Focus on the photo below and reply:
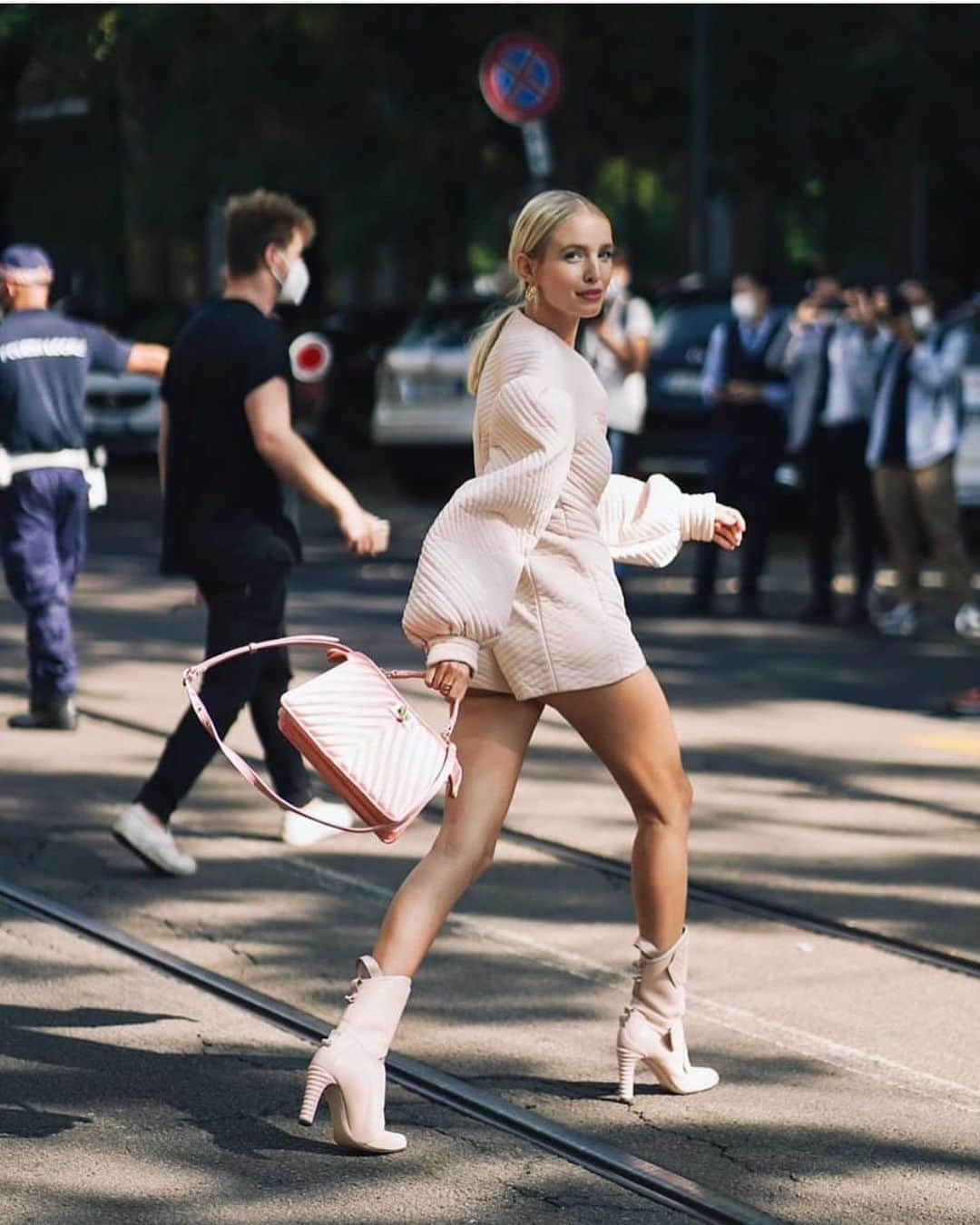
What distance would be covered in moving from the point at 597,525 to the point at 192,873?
2.66 meters

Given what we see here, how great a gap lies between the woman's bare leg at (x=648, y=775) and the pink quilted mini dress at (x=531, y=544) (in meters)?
0.06

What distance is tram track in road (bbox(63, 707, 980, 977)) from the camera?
20.9 ft

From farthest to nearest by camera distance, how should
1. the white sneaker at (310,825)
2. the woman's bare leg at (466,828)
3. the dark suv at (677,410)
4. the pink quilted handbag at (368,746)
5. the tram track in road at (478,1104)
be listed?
the dark suv at (677,410) < the white sneaker at (310,825) < the woman's bare leg at (466,828) < the pink quilted handbag at (368,746) < the tram track in road at (478,1104)

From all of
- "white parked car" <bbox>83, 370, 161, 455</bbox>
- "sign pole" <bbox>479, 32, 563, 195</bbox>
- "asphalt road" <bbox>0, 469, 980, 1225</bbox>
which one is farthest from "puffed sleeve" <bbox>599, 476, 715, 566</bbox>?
"white parked car" <bbox>83, 370, 161, 455</bbox>

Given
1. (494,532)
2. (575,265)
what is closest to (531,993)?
(494,532)

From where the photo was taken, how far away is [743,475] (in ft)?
44.3

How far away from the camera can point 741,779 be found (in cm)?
880

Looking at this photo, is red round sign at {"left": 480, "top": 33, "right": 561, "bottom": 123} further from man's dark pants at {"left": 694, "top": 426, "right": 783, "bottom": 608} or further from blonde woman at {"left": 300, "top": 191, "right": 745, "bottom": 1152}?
blonde woman at {"left": 300, "top": 191, "right": 745, "bottom": 1152}

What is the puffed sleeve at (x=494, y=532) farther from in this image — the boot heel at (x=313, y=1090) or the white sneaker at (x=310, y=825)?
the white sneaker at (x=310, y=825)

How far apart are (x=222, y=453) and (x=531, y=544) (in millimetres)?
2597

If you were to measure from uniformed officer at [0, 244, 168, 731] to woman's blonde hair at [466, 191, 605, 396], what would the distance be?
442cm

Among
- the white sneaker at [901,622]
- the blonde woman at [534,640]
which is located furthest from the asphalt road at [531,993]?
the white sneaker at [901,622]

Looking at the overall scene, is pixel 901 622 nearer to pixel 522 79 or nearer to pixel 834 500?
pixel 834 500

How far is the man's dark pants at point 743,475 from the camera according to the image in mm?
13508
